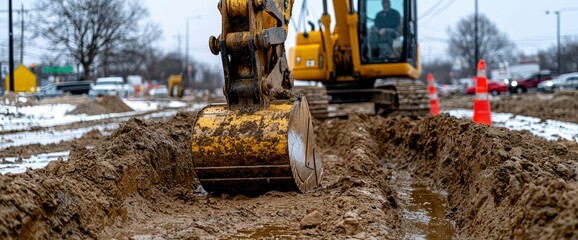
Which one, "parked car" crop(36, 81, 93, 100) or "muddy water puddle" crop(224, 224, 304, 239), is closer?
"muddy water puddle" crop(224, 224, 304, 239)

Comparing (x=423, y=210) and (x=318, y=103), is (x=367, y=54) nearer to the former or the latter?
(x=318, y=103)

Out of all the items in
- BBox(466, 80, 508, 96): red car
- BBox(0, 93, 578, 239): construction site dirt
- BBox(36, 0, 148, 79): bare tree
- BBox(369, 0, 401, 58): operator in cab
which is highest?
BBox(36, 0, 148, 79): bare tree

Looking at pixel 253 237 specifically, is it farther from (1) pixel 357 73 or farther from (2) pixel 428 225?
(1) pixel 357 73

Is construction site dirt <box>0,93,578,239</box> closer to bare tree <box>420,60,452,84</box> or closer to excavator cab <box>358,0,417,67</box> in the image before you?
excavator cab <box>358,0,417,67</box>

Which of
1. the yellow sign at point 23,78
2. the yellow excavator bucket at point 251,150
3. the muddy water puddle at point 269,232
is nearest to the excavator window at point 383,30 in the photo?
the yellow excavator bucket at point 251,150

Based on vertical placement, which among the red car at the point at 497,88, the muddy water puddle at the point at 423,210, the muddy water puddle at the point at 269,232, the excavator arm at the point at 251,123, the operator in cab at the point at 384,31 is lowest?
the muddy water puddle at the point at 423,210

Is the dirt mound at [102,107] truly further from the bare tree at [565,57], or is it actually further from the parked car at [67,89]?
the bare tree at [565,57]

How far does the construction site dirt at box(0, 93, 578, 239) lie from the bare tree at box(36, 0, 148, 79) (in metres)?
28.2

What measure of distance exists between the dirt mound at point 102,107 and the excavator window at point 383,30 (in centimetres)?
1169

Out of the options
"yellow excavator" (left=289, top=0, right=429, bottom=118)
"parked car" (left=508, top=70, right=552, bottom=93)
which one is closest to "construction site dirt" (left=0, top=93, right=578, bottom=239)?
"yellow excavator" (left=289, top=0, right=429, bottom=118)

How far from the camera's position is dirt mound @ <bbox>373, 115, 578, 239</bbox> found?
3.54 metres

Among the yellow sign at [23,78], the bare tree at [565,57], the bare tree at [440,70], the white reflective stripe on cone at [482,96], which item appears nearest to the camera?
the white reflective stripe on cone at [482,96]

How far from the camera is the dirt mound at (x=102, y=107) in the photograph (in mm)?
21875

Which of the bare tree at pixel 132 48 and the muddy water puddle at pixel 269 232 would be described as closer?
the muddy water puddle at pixel 269 232
